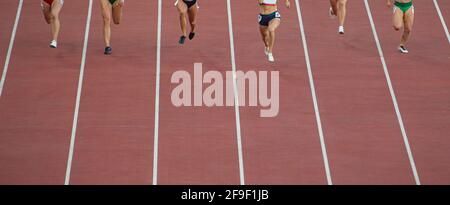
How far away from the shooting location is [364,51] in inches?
924

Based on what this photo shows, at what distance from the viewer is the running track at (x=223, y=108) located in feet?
65.8

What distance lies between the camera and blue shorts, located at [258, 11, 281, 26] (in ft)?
73.4

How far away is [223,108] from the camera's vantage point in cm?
2169

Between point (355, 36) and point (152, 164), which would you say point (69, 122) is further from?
point (355, 36)

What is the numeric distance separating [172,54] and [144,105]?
6.05 feet

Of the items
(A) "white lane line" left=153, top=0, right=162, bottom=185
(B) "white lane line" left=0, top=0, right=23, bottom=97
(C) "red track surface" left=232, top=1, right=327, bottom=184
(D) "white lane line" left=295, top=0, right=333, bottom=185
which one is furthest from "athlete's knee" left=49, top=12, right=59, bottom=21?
(D) "white lane line" left=295, top=0, right=333, bottom=185

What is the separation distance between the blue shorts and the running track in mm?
817

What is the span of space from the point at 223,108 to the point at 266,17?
6.19 ft

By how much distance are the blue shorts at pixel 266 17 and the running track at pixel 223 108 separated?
817 millimetres

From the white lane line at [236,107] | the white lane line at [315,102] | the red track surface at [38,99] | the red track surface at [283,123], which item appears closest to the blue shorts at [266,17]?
the red track surface at [283,123]

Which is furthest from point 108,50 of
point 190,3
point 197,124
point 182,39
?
point 197,124

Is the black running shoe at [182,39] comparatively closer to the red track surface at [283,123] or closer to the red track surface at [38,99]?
the red track surface at [283,123]

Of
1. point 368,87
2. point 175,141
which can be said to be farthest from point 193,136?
point 368,87

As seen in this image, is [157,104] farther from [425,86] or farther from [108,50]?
[425,86]
